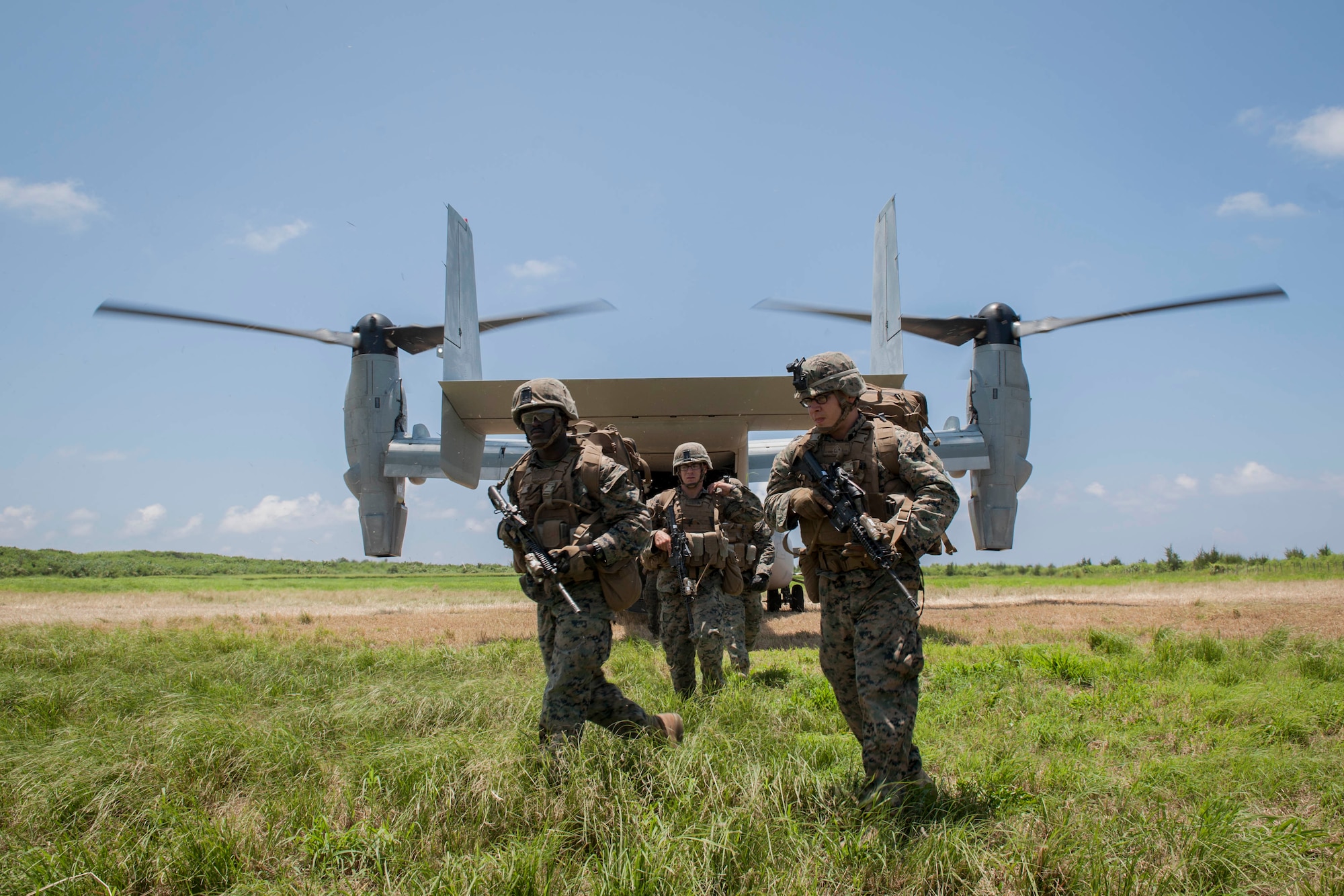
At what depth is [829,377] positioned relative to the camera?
11.8 ft

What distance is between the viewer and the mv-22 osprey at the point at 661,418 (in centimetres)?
1159

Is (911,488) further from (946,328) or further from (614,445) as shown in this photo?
(946,328)

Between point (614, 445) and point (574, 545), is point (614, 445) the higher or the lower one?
the higher one

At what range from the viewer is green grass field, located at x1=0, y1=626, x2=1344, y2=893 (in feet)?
8.16

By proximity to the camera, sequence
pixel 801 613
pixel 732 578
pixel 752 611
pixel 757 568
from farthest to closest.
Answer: pixel 801 613
pixel 752 611
pixel 757 568
pixel 732 578

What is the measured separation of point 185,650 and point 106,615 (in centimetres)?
784

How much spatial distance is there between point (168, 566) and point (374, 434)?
1702 inches

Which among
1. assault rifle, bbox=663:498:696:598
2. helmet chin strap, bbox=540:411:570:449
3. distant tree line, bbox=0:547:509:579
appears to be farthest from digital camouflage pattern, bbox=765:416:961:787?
distant tree line, bbox=0:547:509:579

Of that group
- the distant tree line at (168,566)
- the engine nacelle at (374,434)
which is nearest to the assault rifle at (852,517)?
the engine nacelle at (374,434)

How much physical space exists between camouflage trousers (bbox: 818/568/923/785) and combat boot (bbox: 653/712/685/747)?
88cm

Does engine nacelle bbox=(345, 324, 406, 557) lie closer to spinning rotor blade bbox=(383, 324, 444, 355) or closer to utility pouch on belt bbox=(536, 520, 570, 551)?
spinning rotor blade bbox=(383, 324, 444, 355)

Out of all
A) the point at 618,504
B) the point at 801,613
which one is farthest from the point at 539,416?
the point at 801,613

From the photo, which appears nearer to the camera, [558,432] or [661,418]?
[558,432]

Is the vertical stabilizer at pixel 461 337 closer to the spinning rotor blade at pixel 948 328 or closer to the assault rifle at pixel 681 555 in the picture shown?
the assault rifle at pixel 681 555
